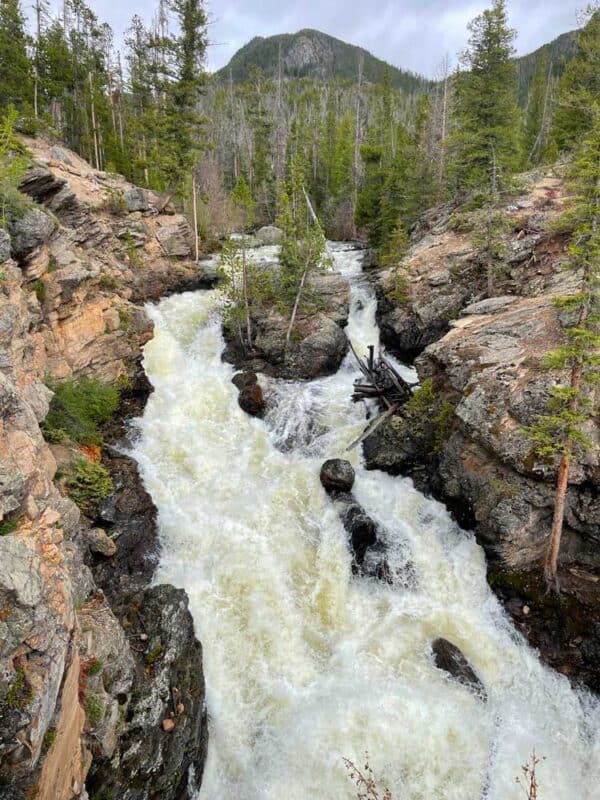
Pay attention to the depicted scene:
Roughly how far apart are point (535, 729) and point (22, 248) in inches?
787

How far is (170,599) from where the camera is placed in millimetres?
11156

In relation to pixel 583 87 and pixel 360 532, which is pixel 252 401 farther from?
pixel 583 87

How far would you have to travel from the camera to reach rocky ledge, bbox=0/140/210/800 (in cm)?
625

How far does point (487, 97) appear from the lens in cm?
2417

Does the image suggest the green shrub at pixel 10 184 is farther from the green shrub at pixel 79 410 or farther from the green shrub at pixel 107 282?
the green shrub at pixel 79 410

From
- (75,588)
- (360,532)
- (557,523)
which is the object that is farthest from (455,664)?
(75,588)

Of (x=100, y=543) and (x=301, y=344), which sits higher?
(x=301, y=344)

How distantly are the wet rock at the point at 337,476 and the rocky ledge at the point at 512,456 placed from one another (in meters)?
1.65

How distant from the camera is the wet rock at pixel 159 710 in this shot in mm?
8445

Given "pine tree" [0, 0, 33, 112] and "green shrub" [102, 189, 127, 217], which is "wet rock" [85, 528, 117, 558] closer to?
"green shrub" [102, 189, 127, 217]

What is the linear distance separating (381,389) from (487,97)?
17.9 meters

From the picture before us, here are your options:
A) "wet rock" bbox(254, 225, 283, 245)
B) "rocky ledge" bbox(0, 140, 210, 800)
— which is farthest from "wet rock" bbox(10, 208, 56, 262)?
"wet rock" bbox(254, 225, 283, 245)

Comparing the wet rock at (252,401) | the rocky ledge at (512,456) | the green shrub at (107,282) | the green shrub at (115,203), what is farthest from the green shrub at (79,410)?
the green shrub at (115,203)

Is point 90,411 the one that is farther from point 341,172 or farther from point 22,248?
point 341,172
